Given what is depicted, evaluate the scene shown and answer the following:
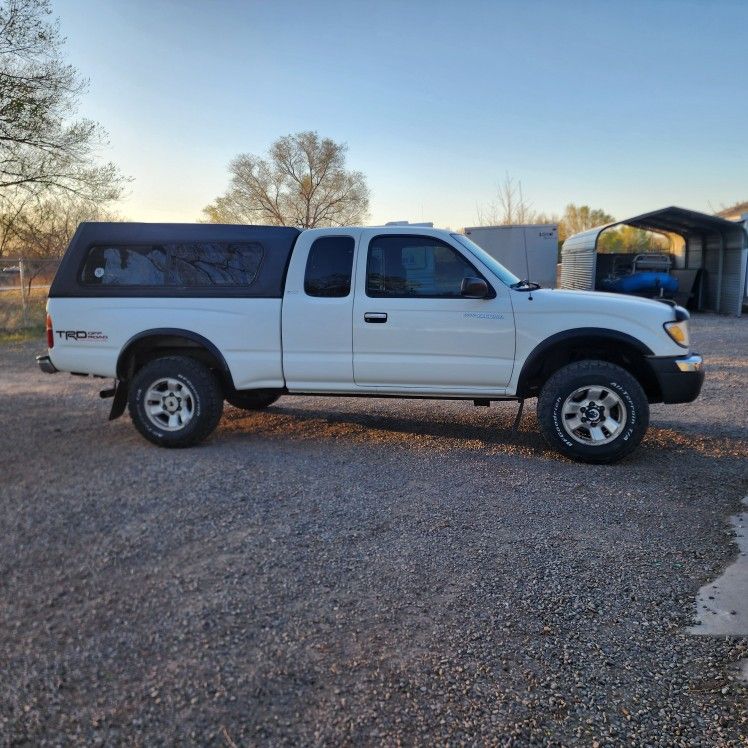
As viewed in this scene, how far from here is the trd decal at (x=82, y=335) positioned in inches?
253

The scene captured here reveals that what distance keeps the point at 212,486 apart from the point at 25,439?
8.97 ft

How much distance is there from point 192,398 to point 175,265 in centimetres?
127

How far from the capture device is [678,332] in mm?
5902

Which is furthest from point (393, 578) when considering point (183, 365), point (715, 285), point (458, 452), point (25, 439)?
point (715, 285)

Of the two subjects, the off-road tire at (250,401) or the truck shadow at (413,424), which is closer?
the truck shadow at (413,424)

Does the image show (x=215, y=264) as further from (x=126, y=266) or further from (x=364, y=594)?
(x=364, y=594)

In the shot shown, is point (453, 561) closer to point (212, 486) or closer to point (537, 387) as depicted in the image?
point (212, 486)

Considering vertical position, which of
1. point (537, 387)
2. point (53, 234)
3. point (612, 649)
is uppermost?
point (53, 234)

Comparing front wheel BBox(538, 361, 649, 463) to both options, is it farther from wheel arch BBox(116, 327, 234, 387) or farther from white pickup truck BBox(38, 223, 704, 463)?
wheel arch BBox(116, 327, 234, 387)

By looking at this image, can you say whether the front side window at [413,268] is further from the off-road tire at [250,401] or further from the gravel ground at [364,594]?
the off-road tire at [250,401]

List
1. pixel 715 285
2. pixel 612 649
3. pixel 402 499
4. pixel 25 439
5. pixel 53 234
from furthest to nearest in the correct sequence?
pixel 715 285 → pixel 53 234 → pixel 25 439 → pixel 402 499 → pixel 612 649

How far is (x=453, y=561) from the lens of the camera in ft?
13.0

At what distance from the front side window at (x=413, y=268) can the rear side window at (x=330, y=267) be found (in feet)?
0.67

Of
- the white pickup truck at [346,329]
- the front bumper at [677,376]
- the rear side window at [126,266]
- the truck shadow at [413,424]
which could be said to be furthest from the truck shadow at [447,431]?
the rear side window at [126,266]
